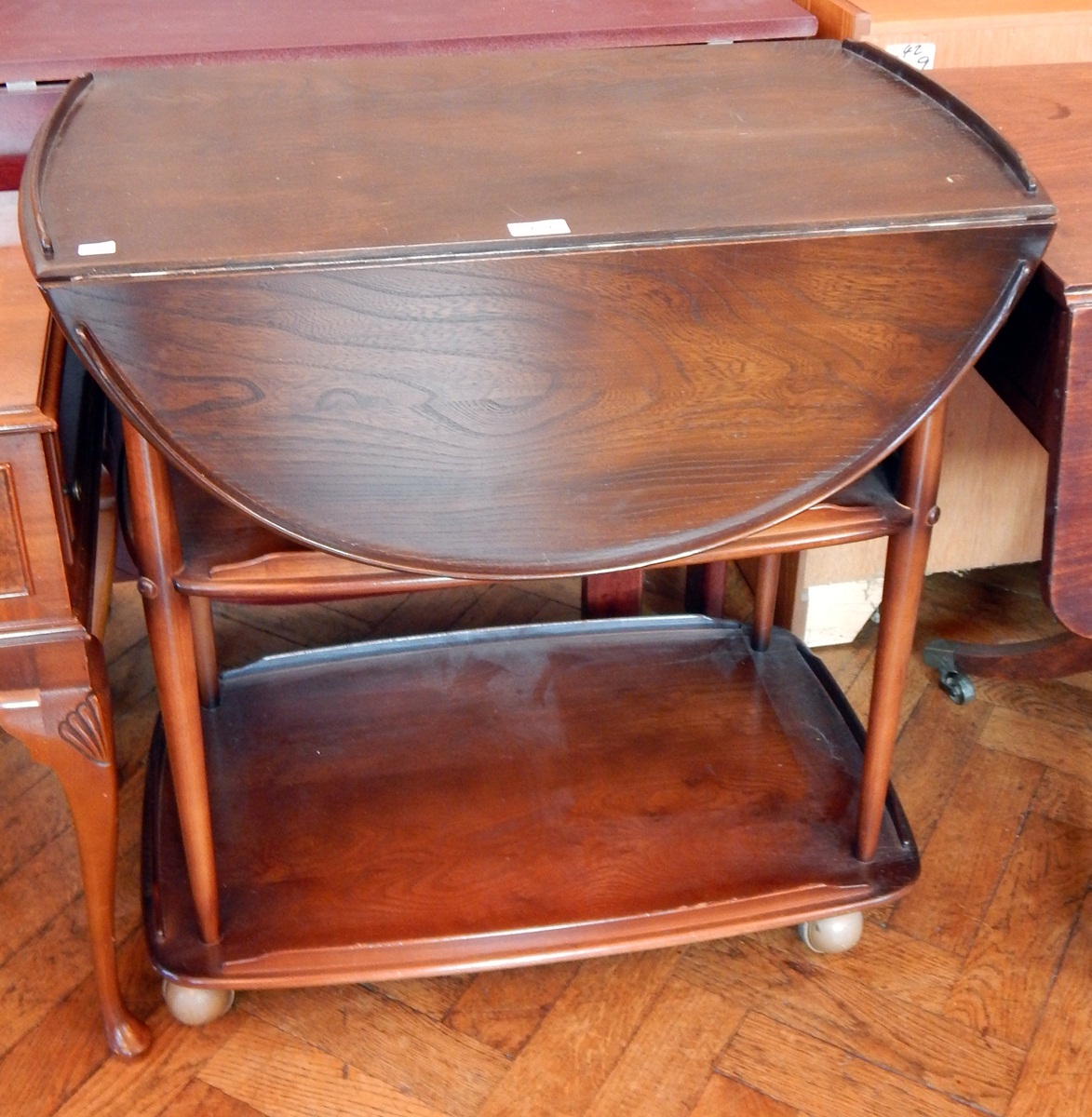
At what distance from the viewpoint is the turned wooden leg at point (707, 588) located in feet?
5.37

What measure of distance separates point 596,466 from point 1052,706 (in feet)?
3.11

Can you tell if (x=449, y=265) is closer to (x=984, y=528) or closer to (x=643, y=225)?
(x=643, y=225)

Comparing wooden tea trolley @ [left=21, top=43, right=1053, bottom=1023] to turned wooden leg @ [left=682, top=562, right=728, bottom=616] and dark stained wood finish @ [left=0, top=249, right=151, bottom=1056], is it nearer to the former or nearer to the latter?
dark stained wood finish @ [left=0, top=249, right=151, bottom=1056]

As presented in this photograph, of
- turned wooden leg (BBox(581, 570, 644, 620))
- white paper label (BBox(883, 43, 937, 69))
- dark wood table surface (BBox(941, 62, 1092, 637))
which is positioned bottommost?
turned wooden leg (BBox(581, 570, 644, 620))

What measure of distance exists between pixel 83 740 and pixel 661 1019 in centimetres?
60

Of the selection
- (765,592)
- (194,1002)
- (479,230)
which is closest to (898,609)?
(765,592)

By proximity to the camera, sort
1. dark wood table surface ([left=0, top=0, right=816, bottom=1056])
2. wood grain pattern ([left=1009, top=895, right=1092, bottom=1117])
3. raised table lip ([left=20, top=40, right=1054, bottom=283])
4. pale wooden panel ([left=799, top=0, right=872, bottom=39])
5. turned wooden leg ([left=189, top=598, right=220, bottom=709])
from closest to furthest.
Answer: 1. raised table lip ([left=20, top=40, right=1054, bottom=283])
2. dark wood table surface ([left=0, top=0, right=816, bottom=1056])
3. wood grain pattern ([left=1009, top=895, right=1092, bottom=1117])
4. pale wooden panel ([left=799, top=0, right=872, bottom=39])
5. turned wooden leg ([left=189, top=598, right=220, bottom=709])

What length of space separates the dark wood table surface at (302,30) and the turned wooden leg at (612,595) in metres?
0.61

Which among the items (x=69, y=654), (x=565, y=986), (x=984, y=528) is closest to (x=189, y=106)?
(x=69, y=654)

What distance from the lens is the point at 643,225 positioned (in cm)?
86

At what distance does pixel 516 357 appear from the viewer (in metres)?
0.88

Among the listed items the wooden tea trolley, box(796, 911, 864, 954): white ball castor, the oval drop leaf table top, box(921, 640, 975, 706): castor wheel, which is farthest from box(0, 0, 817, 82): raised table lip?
box(796, 911, 864, 954): white ball castor

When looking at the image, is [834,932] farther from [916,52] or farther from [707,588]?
[916,52]

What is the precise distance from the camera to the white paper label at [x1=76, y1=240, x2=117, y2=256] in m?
0.82
